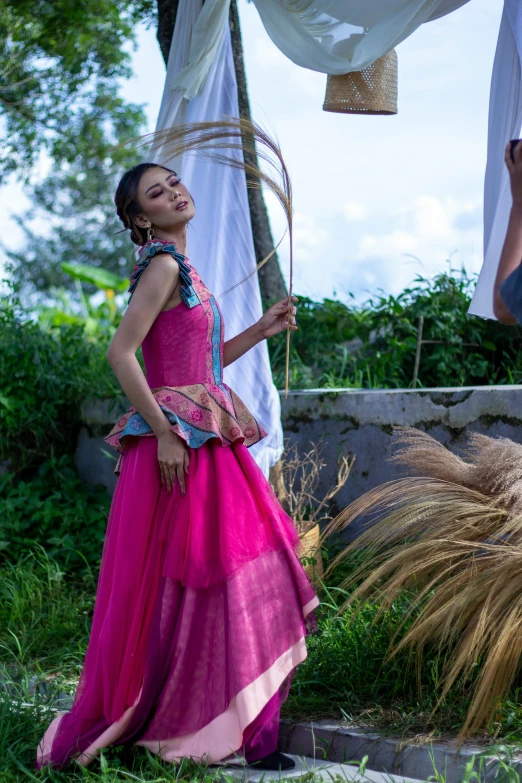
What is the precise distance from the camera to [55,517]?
4.78 m

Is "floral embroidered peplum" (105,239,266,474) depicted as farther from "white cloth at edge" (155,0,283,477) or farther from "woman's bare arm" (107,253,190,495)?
"white cloth at edge" (155,0,283,477)

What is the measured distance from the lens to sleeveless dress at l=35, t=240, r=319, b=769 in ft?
7.88

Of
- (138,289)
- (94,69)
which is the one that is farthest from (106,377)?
(94,69)

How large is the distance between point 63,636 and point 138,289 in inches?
76.8

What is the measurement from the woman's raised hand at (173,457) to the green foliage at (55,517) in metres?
1.97

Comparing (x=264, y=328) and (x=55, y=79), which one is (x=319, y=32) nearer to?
(x=264, y=328)

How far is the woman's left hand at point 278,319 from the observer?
273cm

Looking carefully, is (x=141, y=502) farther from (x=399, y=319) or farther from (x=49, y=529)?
(x=399, y=319)

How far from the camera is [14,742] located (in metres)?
2.62

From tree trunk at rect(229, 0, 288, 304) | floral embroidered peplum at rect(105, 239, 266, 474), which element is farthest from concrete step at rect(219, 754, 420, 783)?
tree trunk at rect(229, 0, 288, 304)

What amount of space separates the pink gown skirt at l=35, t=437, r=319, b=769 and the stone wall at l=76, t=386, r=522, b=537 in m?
1.37

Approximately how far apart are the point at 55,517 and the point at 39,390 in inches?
35.6

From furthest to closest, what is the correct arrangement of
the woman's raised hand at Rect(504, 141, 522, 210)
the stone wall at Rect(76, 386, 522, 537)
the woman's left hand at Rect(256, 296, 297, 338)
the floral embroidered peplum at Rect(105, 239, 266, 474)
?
the stone wall at Rect(76, 386, 522, 537)
the woman's left hand at Rect(256, 296, 297, 338)
the floral embroidered peplum at Rect(105, 239, 266, 474)
the woman's raised hand at Rect(504, 141, 522, 210)

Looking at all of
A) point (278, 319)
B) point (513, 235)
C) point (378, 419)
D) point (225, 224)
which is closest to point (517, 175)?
point (513, 235)
